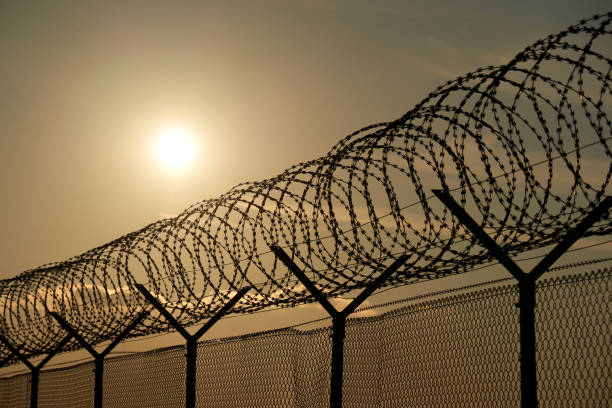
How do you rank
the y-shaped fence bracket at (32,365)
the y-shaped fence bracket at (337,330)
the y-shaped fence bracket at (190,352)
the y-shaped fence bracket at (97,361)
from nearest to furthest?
the y-shaped fence bracket at (337,330), the y-shaped fence bracket at (190,352), the y-shaped fence bracket at (97,361), the y-shaped fence bracket at (32,365)

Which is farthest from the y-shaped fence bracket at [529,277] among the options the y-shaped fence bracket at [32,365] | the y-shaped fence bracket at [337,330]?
the y-shaped fence bracket at [32,365]

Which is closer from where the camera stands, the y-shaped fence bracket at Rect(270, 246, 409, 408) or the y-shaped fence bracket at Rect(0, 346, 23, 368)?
the y-shaped fence bracket at Rect(270, 246, 409, 408)

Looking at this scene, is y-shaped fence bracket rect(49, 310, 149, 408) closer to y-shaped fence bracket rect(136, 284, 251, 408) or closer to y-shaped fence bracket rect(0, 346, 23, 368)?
y-shaped fence bracket rect(136, 284, 251, 408)

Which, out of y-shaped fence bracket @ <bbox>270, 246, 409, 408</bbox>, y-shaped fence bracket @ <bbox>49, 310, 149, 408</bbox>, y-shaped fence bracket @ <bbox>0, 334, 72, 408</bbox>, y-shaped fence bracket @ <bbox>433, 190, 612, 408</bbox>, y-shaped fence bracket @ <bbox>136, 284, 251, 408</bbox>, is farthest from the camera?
y-shaped fence bracket @ <bbox>0, 334, 72, 408</bbox>

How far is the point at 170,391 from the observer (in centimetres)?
1050

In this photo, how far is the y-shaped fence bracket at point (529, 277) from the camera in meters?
5.52

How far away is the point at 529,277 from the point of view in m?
5.68

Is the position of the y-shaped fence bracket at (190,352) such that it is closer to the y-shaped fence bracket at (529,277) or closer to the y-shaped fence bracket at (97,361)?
the y-shaped fence bracket at (97,361)

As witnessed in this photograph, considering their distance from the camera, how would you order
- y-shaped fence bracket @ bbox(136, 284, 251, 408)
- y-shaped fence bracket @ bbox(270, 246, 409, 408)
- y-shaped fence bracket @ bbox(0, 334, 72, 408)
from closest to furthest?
y-shaped fence bracket @ bbox(270, 246, 409, 408) → y-shaped fence bracket @ bbox(136, 284, 251, 408) → y-shaped fence bracket @ bbox(0, 334, 72, 408)

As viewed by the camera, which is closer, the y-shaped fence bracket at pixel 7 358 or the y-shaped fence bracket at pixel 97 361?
the y-shaped fence bracket at pixel 97 361

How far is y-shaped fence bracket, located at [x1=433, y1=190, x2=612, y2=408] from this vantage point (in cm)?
552

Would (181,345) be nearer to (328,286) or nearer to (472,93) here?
(328,286)

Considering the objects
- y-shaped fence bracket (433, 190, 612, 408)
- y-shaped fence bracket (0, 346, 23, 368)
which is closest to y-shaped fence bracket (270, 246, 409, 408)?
y-shaped fence bracket (433, 190, 612, 408)

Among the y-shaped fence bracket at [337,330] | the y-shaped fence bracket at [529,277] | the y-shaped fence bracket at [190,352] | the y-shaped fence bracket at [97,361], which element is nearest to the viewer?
the y-shaped fence bracket at [529,277]
